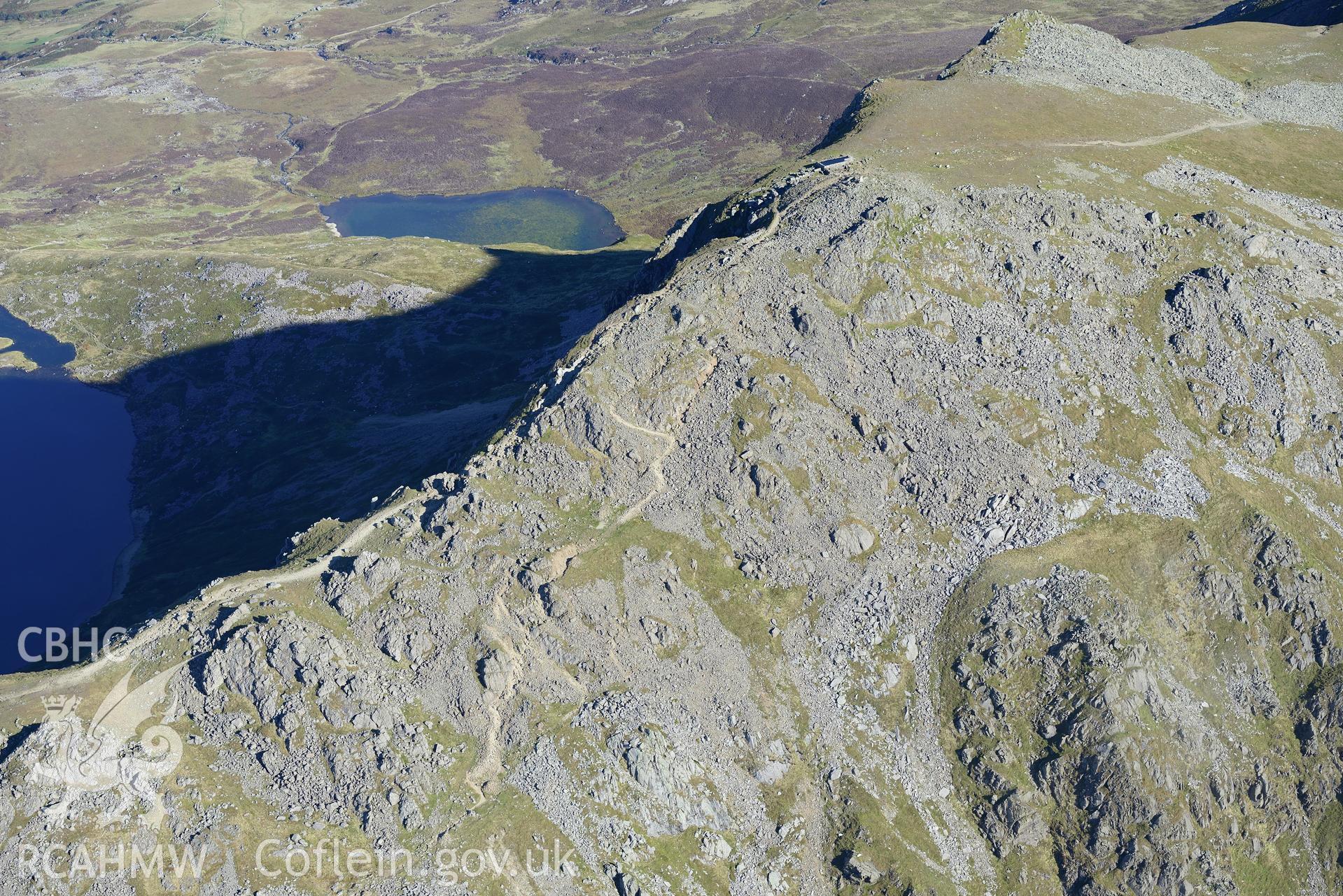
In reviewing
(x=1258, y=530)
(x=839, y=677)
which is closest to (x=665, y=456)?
(x=839, y=677)

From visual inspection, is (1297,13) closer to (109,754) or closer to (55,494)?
(109,754)

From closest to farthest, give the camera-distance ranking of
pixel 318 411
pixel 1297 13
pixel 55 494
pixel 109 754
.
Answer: pixel 109 754
pixel 55 494
pixel 318 411
pixel 1297 13

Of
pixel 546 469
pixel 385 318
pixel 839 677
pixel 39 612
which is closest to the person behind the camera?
pixel 839 677

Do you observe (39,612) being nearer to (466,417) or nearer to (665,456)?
(466,417)

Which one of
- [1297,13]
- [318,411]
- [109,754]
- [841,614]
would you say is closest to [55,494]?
[318,411]

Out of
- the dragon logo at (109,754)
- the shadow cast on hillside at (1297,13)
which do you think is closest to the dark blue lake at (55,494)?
the dragon logo at (109,754)

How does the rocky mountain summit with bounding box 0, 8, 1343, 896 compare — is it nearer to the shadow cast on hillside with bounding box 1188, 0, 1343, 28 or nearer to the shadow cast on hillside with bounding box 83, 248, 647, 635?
the shadow cast on hillside with bounding box 83, 248, 647, 635
